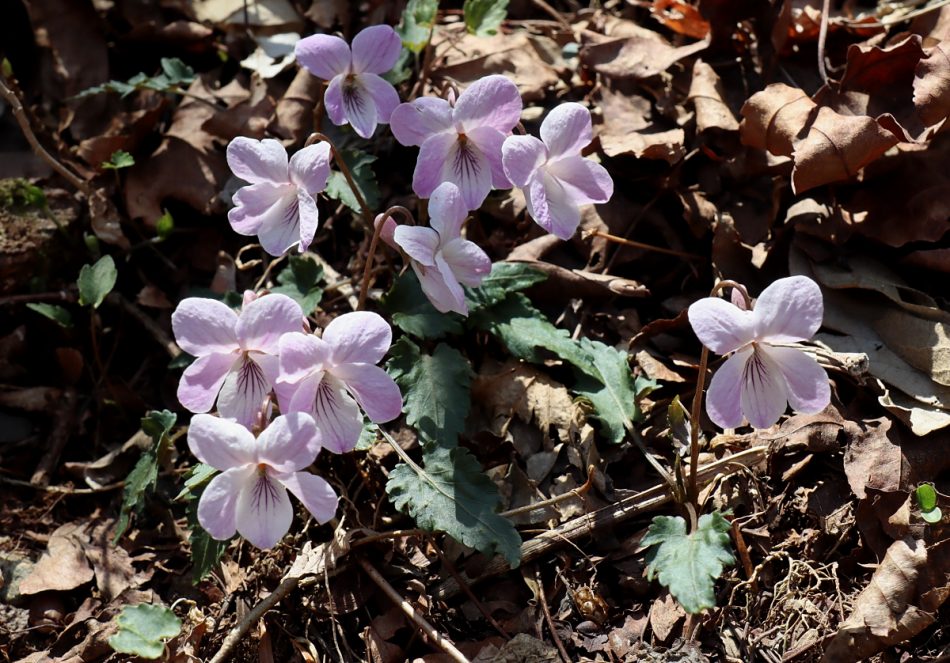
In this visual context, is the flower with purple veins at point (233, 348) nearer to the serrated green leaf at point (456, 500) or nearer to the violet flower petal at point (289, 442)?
the violet flower petal at point (289, 442)

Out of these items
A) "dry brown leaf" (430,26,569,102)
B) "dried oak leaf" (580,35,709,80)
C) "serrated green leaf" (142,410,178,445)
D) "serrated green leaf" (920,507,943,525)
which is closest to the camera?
"serrated green leaf" (920,507,943,525)

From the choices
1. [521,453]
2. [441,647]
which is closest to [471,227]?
[521,453]

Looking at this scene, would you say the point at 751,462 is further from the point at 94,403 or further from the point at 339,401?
the point at 94,403

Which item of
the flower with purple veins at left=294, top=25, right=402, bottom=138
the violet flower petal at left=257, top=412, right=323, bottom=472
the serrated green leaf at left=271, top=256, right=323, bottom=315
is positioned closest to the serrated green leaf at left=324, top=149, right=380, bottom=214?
the serrated green leaf at left=271, top=256, right=323, bottom=315

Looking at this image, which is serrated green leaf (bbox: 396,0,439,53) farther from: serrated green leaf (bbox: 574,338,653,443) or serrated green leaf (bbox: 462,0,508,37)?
serrated green leaf (bbox: 574,338,653,443)

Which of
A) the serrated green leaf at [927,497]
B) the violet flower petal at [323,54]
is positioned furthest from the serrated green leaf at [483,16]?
the serrated green leaf at [927,497]

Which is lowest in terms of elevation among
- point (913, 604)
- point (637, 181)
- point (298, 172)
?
point (913, 604)

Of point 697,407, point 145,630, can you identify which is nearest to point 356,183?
point 697,407

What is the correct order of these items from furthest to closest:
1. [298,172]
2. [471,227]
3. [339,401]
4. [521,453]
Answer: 1. [471,227]
2. [521,453]
3. [298,172]
4. [339,401]
